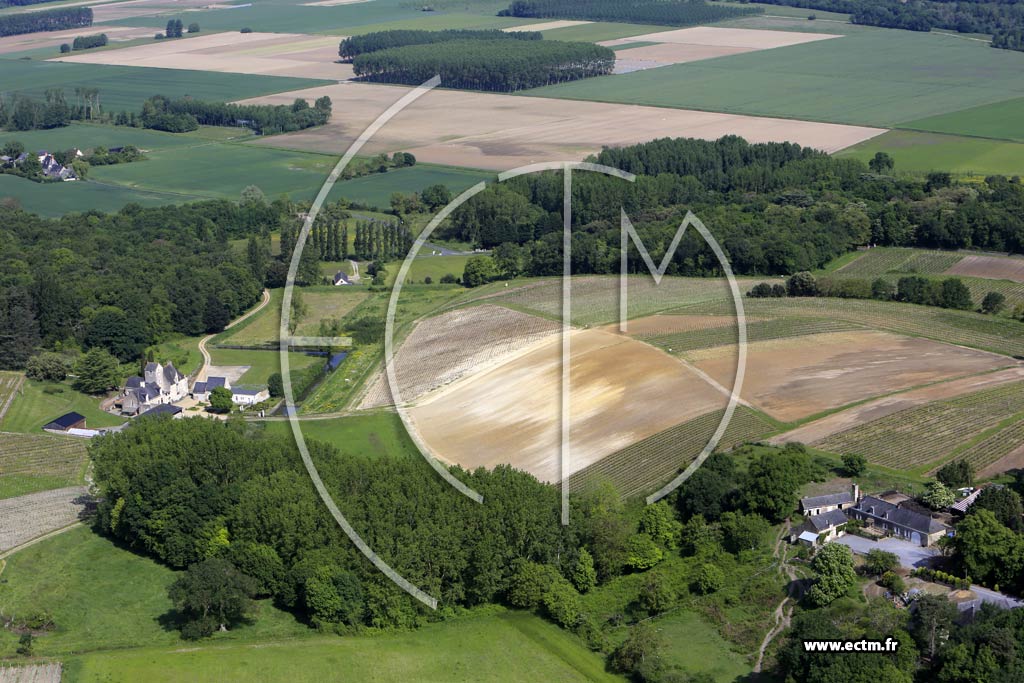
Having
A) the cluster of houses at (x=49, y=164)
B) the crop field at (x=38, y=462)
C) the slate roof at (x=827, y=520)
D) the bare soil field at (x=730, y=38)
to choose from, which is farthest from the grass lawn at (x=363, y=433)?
the bare soil field at (x=730, y=38)

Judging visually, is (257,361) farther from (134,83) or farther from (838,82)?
(134,83)

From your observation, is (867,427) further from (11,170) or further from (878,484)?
(11,170)

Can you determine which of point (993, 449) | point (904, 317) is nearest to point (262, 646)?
point (993, 449)

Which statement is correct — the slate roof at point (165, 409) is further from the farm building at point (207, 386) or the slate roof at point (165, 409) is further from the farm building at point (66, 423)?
the farm building at point (66, 423)

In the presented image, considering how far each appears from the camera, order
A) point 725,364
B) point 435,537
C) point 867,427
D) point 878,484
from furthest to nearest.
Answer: point 725,364 → point 867,427 → point 878,484 → point 435,537

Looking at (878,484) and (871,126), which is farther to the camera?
(871,126)

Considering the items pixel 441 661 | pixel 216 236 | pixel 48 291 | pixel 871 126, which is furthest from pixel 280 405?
pixel 871 126
